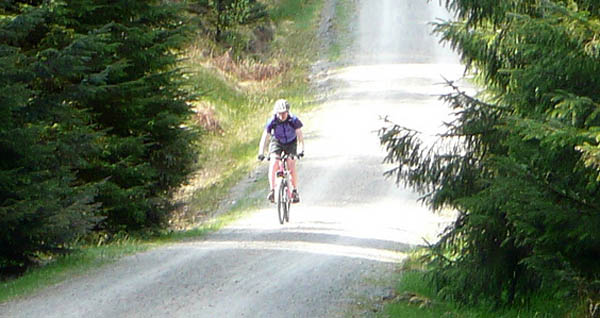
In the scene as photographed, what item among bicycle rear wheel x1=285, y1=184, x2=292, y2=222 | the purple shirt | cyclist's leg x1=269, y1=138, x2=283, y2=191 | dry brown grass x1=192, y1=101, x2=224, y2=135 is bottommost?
bicycle rear wheel x1=285, y1=184, x2=292, y2=222

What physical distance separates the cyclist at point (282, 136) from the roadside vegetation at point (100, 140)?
199 cm

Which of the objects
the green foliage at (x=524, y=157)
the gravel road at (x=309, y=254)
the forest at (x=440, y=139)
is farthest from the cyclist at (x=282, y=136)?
the green foliage at (x=524, y=157)

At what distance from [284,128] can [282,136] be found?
156 millimetres

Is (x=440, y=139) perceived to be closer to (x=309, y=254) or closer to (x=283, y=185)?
(x=309, y=254)

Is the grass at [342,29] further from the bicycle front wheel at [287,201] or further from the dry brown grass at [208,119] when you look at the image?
the bicycle front wheel at [287,201]

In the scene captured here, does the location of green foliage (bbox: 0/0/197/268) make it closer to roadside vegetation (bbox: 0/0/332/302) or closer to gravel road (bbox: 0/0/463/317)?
roadside vegetation (bbox: 0/0/332/302)

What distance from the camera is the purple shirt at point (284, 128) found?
51.1 ft

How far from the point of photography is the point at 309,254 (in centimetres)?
1291

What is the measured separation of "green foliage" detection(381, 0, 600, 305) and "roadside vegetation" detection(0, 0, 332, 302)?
5.42m

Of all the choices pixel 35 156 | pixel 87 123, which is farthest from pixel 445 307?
pixel 87 123

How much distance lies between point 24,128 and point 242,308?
450 centimetres

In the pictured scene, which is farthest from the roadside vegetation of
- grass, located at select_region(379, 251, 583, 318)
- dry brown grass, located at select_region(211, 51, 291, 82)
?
grass, located at select_region(379, 251, 583, 318)

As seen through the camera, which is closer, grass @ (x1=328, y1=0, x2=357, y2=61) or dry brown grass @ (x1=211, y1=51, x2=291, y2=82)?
dry brown grass @ (x1=211, y1=51, x2=291, y2=82)

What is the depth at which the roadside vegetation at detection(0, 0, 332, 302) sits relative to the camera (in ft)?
40.1
